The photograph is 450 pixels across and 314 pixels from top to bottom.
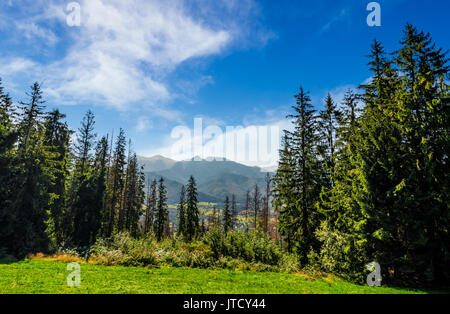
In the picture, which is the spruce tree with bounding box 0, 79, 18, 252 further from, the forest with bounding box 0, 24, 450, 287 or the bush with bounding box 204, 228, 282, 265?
the bush with bounding box 204, 228, 282, 265

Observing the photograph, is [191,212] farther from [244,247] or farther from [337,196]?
[337,196]

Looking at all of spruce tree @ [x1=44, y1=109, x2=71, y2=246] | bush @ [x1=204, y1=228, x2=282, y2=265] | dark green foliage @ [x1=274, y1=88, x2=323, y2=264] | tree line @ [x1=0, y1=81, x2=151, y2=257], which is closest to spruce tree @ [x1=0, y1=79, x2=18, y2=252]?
tree line @ [x1=0, y1=81, x2=151, y2=257]

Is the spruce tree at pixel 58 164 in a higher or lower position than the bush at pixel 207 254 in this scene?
higher

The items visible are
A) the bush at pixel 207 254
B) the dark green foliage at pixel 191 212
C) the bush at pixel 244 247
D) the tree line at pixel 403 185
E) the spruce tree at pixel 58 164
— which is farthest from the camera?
the dark green foliage at pixel 191 212

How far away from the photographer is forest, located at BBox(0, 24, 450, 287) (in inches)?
492

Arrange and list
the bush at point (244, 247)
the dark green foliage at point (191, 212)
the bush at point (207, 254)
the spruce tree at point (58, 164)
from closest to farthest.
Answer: the bush at point (207, 254)
the bush at point (244, 247)
the spruce tree at point (58, 164)
the dark green foliage at point (191, 212)

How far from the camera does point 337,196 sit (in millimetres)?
16656

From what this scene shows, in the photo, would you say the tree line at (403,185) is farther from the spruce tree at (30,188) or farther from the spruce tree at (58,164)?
the spruce tree at (58,164)

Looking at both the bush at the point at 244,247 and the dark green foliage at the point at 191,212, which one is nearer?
the bush at the point at 244,247

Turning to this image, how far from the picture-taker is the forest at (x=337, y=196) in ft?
41.0

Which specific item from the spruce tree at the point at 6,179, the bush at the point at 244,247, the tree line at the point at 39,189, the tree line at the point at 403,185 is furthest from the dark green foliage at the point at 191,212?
the tree line at the point at 403,185

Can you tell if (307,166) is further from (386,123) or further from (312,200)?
(386,123)

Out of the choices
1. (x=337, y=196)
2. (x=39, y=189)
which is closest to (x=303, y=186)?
(x=337, y=196)
